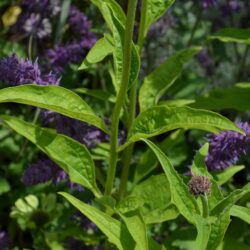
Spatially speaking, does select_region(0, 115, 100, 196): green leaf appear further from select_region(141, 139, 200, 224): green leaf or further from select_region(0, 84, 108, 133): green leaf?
select_region(141, 139, 200, 224): green leaf

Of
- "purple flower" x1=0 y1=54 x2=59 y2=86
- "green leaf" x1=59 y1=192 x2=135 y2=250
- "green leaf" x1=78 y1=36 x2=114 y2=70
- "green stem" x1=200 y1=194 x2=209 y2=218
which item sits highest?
"green leaf" x1=78 y1=36 x2=114 y2=70

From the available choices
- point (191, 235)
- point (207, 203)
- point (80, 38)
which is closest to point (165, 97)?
point (80, 38)

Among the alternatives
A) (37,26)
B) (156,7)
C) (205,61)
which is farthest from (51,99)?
(205,61)

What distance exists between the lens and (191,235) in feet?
6.39

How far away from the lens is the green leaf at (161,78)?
172 centimetres

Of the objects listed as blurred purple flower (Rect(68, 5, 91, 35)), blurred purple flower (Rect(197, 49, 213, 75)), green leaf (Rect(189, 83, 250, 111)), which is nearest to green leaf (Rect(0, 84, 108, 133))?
green leaf (Rect(189, 83, 250, 111))

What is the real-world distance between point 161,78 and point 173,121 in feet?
1.21

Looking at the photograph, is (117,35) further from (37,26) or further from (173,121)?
(37,26)

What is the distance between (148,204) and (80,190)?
9.4 inches

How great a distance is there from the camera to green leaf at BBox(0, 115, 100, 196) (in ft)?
5.03

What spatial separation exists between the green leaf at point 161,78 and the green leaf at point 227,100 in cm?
11

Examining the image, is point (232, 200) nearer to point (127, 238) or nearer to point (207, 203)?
point (207, 203)

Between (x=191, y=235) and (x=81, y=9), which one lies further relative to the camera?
(x=81, y=9)


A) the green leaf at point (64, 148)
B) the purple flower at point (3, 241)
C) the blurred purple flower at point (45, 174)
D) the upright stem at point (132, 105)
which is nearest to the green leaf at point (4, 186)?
the purple flower at point (3, 241)
